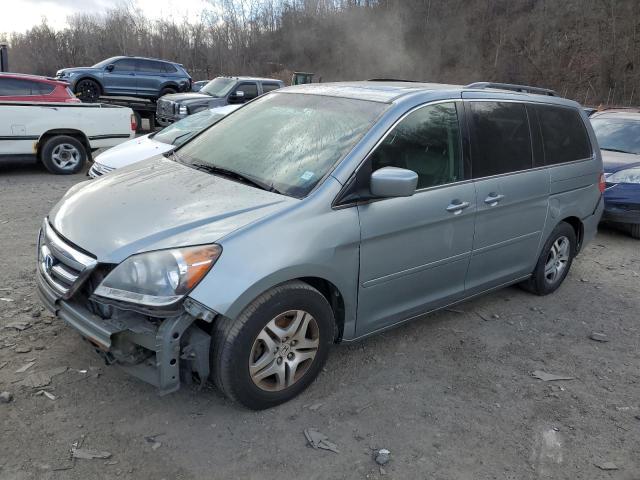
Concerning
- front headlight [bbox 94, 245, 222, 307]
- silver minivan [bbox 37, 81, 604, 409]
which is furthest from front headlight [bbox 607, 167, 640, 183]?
front headlight [bbox 94, 245, 222, 307]

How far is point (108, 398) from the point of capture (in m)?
2.96

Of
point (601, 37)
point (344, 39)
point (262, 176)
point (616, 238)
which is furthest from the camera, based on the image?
point (344, 39)

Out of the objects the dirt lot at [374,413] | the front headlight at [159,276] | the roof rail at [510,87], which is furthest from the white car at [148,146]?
the front headlight at [159,276]

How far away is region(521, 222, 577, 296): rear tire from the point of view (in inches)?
182

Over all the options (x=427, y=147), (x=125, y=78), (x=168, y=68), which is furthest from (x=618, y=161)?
(x=168, y=68)

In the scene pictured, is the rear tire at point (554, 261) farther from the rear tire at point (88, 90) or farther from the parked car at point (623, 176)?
the rear tire at point (88, 90)

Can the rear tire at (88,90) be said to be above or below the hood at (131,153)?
above

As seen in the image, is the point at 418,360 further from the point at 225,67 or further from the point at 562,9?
the point at 225,67

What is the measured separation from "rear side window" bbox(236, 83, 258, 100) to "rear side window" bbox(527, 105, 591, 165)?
36.5ft

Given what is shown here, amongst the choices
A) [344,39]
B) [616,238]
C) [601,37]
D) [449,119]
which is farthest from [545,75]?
[449,119]

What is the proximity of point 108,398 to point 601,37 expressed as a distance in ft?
134

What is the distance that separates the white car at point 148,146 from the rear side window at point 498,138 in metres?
3.14

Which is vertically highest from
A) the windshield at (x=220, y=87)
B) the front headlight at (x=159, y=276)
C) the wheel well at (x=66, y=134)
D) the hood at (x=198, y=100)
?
the windshield at (x=220, y=87)

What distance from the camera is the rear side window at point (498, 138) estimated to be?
147 inches
